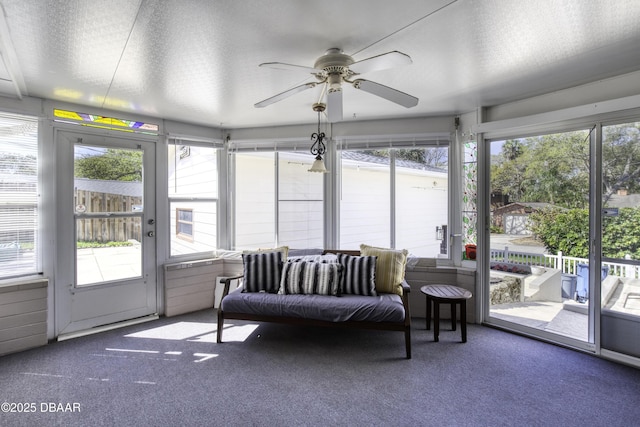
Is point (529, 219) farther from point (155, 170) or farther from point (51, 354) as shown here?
point (51, 354)

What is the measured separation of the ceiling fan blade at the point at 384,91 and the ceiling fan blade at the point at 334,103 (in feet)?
0.45

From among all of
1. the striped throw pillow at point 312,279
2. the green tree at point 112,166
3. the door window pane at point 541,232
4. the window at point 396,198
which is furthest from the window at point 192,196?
the door window pane at point 541,232

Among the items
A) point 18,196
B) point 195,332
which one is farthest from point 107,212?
point 195,332

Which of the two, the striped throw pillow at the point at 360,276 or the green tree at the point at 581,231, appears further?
the striped throw pillow at the point at 360,276

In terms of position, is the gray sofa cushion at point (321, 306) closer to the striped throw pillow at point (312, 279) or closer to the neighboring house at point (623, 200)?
the striped throw pillow at point (312, 279)

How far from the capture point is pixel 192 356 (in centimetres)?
274

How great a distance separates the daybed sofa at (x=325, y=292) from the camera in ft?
9.05

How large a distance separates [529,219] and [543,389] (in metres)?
1.66

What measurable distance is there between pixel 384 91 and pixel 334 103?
0.37 m

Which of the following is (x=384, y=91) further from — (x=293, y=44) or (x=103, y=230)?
(x=103, y=230)

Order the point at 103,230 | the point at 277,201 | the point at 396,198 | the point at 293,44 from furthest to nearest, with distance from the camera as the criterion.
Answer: the point at 277,201 < the point at 396,198 < the point at 103,230 < the point at 293,44

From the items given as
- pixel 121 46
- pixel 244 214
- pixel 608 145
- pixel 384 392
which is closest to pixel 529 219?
pixel 608 145

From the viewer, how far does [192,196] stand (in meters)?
4.11

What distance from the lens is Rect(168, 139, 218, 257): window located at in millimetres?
3957
